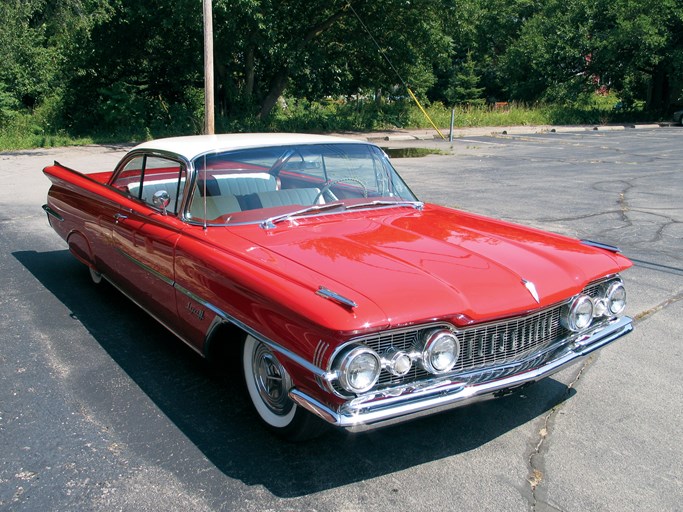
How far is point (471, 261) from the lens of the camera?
346 cm

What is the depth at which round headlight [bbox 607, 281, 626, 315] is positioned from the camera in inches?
147

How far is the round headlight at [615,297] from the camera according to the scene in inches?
147

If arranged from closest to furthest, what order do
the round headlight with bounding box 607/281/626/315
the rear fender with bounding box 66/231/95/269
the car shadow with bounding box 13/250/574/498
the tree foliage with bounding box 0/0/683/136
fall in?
1. the car shadow with bounding box 13/250/574/498
2. the round headlight with bounding box 607/281/626/315
3. the rear fender with bounding box 66/231/95/269
4. the tree foliage with bounding box 0/0/683/136

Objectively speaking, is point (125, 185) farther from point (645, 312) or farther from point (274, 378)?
point (645, 312)

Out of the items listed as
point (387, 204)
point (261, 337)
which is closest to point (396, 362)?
point (261, 337)

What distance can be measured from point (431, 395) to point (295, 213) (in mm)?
1592

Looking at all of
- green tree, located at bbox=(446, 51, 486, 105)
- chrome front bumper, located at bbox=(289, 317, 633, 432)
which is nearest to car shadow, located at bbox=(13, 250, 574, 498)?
chrome front bumper, located at bbox=(289, 317, 633, 432)

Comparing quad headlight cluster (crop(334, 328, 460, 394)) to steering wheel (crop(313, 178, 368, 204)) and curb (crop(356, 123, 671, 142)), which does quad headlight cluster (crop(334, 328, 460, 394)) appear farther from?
curb (crop(356, 123, 671, 142))

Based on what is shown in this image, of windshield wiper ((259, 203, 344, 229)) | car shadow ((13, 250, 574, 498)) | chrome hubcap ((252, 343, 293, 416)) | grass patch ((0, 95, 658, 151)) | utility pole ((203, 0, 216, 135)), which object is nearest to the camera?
car shadow ((13, 250, 574, 498))

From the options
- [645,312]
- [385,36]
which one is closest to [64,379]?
[645,312]

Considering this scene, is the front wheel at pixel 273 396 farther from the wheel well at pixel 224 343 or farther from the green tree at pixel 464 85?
the green tree at pixel 464 85

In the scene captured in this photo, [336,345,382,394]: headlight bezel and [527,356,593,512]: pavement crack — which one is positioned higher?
[336,345,382,394]: headlight bezel

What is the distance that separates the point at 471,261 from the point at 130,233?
241cm

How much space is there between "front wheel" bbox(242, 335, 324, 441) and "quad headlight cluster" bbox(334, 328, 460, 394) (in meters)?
0.41
